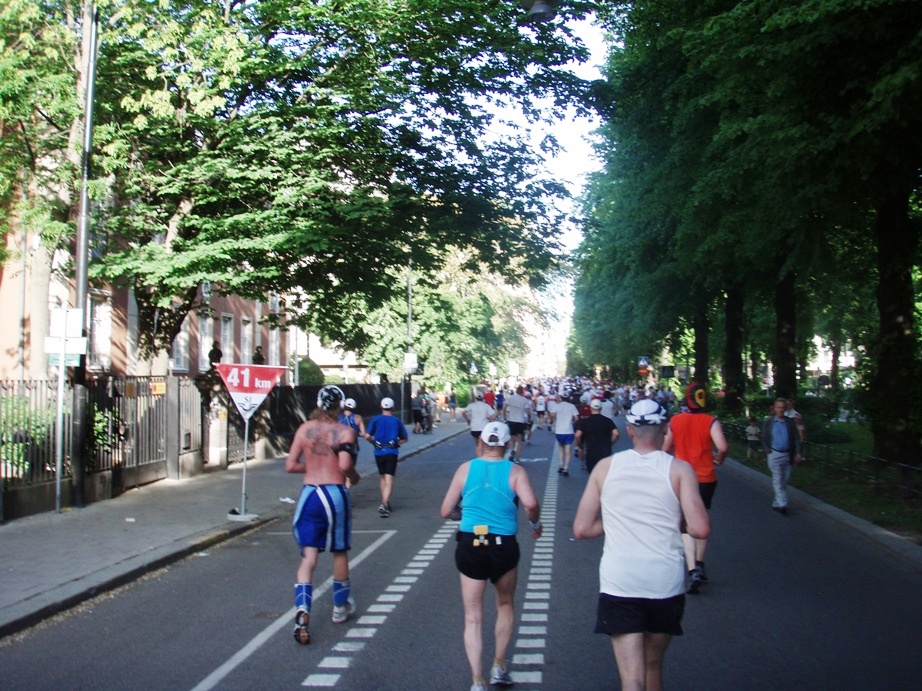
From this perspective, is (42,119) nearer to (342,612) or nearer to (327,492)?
(327,492)

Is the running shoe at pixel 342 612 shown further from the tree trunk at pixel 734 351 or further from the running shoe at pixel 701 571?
the tree trunk at pixel 734 351

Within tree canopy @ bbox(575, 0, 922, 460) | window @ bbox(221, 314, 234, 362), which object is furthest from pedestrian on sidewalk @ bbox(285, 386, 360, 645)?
window @ bbox(221, 314, 234, 362)

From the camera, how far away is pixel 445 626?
25.6 ft

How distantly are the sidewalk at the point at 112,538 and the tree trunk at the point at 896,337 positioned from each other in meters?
10.4

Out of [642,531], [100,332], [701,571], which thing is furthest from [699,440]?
[100,332]

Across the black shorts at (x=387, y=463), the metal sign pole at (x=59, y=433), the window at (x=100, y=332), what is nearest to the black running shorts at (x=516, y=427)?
the black shorts at (x=387, y=463)

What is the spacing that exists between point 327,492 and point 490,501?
7.01ft

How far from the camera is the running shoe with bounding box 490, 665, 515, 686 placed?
602 centimetres

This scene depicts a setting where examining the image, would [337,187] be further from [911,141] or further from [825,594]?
[825,594]

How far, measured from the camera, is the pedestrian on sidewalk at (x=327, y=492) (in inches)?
304

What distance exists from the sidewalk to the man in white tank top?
5.18 m

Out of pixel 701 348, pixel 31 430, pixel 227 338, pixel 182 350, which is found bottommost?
pixel 31 430

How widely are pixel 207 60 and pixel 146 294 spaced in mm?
5572

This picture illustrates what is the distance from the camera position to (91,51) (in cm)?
1556
